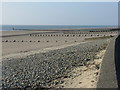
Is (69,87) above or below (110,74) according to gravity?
below

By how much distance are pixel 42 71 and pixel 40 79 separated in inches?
67.5

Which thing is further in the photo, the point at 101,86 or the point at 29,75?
the point at 29,75

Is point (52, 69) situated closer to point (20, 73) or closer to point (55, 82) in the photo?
point (20, 73)

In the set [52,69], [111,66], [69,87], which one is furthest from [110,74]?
[52,69]

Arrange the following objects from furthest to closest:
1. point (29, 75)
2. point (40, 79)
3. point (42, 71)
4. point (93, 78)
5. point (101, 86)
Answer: point (42, 71) → point (29, 75) → point (40, 79) → point (93, 78) → point (101, 86)

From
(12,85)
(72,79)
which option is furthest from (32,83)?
(72,79)

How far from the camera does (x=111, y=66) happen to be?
802 centimetres

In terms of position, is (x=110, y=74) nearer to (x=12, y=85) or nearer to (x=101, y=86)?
(x=101, y=86)

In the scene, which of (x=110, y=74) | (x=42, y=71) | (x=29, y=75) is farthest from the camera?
(x=42, y=71)

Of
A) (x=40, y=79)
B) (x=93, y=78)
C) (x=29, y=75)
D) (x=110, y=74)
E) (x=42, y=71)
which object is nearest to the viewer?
(x=110, y=74)

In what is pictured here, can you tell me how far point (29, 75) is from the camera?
10.7m

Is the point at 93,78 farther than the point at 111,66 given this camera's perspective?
Yes

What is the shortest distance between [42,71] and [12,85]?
2516 mm

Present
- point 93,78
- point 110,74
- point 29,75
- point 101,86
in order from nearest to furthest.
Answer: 1. point 101,86
2. point 110,74
3. point 93,78
4. point 29,75
